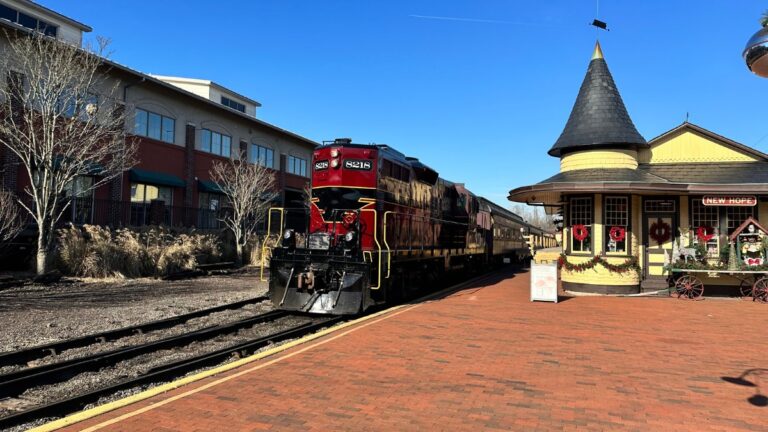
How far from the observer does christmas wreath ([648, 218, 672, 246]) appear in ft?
51.8

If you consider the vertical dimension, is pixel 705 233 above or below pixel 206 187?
below

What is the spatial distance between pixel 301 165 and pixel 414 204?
28.7 metres

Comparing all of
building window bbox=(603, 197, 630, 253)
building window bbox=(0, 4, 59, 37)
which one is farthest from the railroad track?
building window bbox=(0, 4, 59, 37)

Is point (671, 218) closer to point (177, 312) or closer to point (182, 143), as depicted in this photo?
point (177, 312)

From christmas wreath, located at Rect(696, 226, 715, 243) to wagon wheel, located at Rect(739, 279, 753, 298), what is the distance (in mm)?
1501

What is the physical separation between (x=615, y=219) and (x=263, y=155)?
87.8 feet

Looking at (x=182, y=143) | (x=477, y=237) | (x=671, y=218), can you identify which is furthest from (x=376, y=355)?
(x=182, y=143)

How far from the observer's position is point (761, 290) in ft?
46.9

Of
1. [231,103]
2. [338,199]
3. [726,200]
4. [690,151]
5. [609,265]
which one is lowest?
[609,265]

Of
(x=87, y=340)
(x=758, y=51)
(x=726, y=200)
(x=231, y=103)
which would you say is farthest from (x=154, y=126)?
(x=758, y=51)

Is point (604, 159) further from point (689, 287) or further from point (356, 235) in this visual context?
point (356, 235)

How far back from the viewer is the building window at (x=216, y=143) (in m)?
31.3

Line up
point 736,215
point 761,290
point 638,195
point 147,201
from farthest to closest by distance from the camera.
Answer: point 147,201 → point 638,195 → point 736,215 → point 761,290

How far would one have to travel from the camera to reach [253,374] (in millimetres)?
6375
